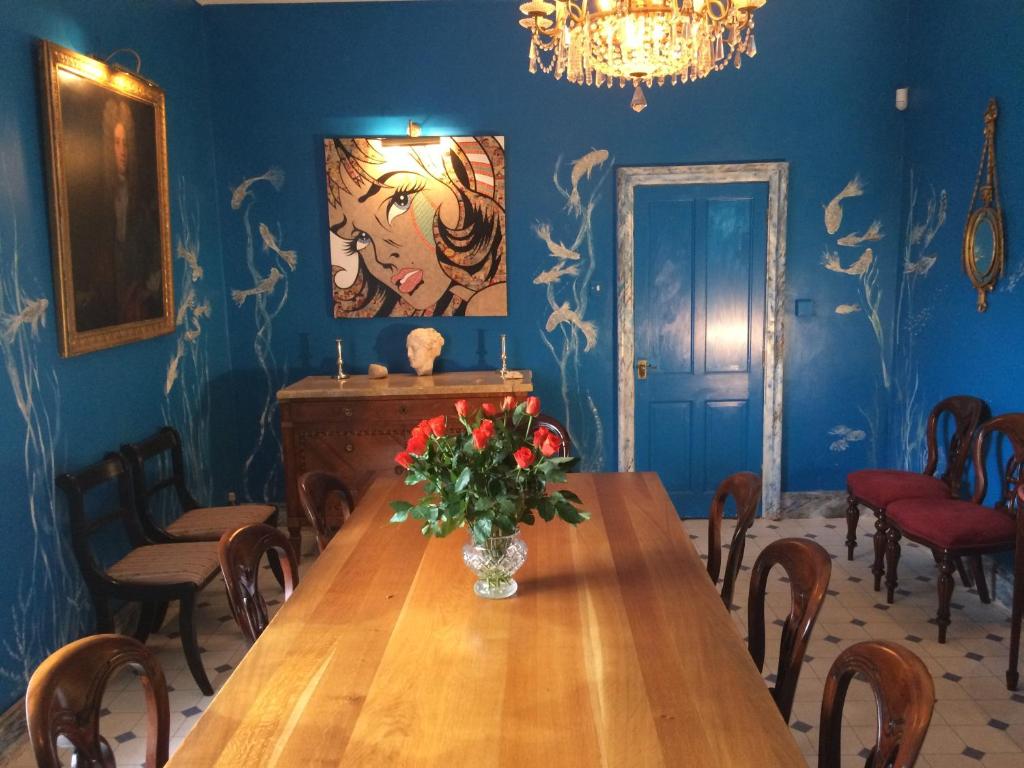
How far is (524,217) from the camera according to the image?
17.3ft

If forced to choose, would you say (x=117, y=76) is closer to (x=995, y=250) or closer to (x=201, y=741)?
(x=201, y=741)

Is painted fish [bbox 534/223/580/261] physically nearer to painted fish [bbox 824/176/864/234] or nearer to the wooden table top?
→ painted fish [bbox 824/176/864/234]

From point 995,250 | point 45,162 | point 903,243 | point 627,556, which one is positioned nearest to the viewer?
point 627,556

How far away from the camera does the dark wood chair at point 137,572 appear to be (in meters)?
3.39

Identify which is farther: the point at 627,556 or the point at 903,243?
the point at 903,243

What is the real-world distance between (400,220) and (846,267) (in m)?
2.81

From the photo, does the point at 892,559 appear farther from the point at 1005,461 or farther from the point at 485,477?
the point at 485,477

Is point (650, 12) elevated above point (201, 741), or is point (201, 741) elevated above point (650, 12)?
point (650, 12)

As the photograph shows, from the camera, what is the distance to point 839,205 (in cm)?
523

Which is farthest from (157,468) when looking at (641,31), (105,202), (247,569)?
(641,31)

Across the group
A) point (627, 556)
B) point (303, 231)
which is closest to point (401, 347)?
point (303, 231)

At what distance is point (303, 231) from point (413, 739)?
4.18 m

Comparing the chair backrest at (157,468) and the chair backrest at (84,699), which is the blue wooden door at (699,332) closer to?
the chair backrest at (157,468)

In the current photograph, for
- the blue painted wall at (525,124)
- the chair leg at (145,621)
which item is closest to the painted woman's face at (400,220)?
the blue painted wall at (525,124)
